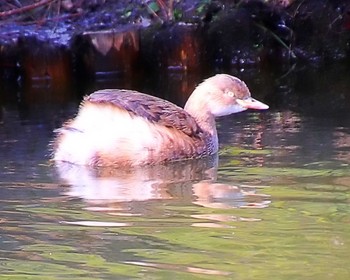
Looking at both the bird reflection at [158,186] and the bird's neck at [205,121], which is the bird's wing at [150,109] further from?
the bird reflection at [158,186]

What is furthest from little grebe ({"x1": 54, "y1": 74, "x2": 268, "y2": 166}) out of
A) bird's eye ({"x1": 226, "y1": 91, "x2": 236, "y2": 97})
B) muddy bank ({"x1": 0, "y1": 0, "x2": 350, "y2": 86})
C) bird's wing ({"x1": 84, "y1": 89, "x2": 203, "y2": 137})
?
muddy bank ({"x1": 0, "y1": 0, "x2": 350, "y2": 86})

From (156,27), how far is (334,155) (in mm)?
6910

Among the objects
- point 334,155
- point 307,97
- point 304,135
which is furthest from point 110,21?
point 334,155

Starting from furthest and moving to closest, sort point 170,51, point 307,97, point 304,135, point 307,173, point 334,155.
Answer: point 170,51, point 307,97, point 304,135, point 334,155, point 307,173

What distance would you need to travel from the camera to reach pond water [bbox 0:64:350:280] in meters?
3.68

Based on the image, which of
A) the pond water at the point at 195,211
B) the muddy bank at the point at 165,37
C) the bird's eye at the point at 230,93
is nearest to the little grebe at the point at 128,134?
the pond water at the point at 195,211

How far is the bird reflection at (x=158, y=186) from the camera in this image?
4.86 meters

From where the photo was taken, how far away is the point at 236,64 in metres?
12.8

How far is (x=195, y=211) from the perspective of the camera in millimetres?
4602

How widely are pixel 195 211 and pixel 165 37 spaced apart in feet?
26.1

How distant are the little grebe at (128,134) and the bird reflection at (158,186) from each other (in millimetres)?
74

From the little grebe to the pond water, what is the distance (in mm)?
111

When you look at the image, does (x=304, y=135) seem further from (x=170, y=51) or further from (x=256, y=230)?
(x=170, y=51)

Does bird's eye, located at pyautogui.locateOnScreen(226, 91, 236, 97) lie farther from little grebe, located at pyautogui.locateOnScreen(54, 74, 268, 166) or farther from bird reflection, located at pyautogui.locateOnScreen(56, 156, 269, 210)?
bird reflection, located at pyautogui.locateOnScreen(56, 156, 269, 210)
